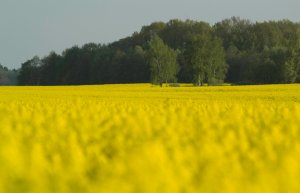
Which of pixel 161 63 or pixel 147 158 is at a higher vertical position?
pixel 161 63

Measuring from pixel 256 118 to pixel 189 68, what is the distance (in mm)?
60326

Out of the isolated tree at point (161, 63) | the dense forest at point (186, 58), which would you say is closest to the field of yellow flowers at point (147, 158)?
the dense forest at point (186, 58)

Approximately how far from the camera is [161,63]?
7275cm

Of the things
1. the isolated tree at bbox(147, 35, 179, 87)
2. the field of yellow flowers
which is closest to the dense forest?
the isolated tree at bbox(147, 35, 179, 87)

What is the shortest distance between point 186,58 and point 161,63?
364cm

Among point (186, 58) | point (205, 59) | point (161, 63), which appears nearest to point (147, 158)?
point (205, 59)

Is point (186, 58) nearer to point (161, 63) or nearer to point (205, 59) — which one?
point (205, 59)

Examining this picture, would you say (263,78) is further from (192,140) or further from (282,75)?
(192,140)

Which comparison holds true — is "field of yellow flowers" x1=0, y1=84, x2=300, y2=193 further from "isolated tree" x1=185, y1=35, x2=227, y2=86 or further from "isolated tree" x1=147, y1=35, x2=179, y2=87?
"isolated tree" x1=147, y1=35, x2=179, y2=87

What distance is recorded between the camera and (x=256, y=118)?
9.22 m

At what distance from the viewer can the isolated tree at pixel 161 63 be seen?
7194 cm

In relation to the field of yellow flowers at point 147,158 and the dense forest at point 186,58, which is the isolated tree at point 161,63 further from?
the field of yellow flowers at point 147,158

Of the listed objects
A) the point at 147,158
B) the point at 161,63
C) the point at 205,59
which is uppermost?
the point at 205,59

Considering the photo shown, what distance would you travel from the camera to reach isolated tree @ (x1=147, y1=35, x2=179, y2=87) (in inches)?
2832
